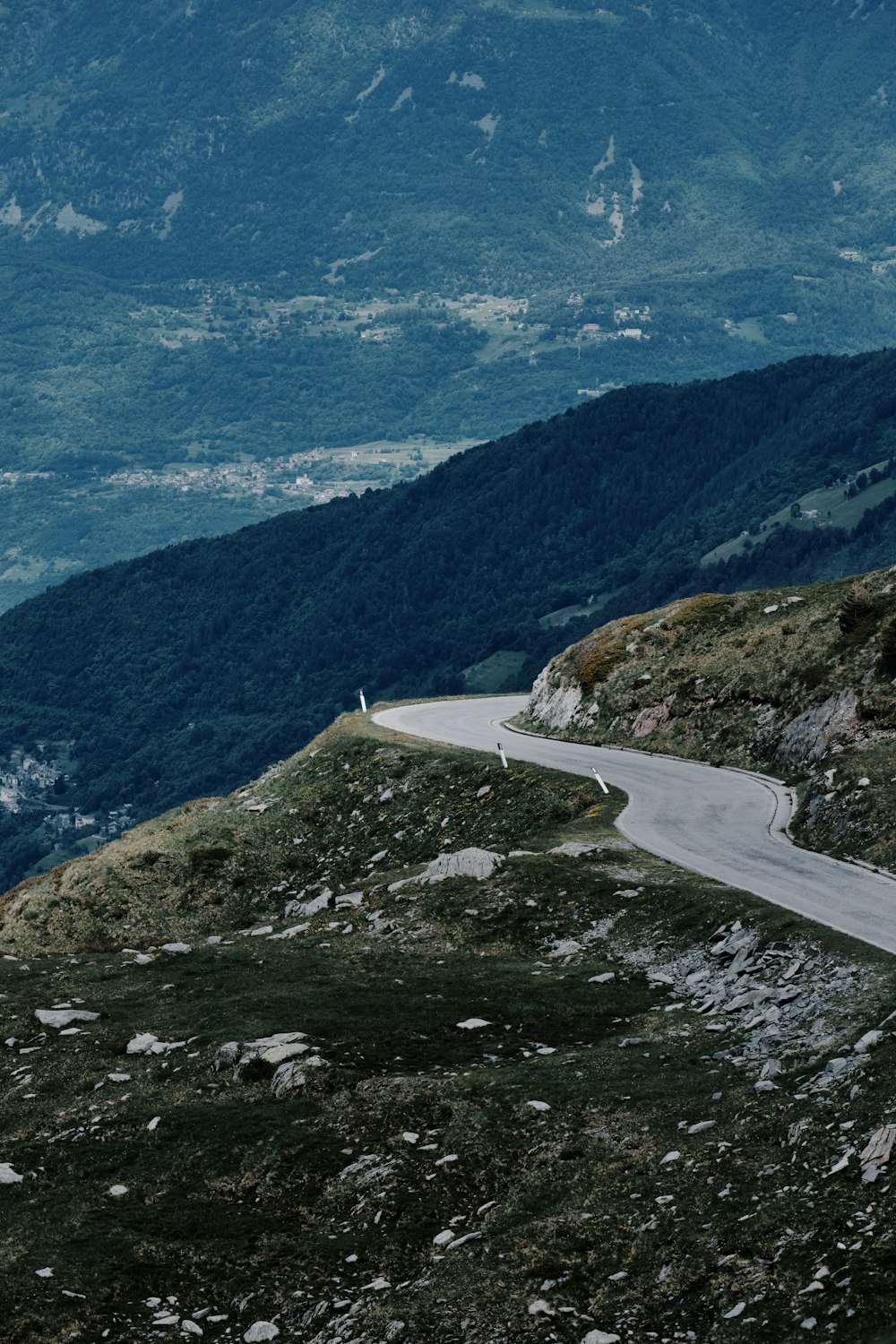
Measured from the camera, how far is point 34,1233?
25.2 metres

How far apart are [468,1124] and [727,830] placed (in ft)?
76.2

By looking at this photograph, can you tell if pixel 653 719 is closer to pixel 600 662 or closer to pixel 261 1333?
pixel 600 662

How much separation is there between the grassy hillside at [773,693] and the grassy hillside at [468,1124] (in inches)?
250

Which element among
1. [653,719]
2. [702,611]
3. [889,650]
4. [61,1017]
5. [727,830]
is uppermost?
[889,650]

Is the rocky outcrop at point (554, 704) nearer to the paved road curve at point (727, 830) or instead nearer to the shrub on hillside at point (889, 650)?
the paved road curve at point (727, 830)

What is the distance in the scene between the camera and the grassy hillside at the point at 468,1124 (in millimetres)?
21828

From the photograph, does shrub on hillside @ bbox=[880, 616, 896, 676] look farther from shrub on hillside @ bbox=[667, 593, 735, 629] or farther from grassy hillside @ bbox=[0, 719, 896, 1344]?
shrub on hillside @ bbox=[667, 593, 735, 629]

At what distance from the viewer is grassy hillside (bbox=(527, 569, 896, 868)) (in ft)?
153

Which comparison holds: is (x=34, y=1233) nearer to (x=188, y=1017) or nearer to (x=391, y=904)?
(x=188, y=1017)

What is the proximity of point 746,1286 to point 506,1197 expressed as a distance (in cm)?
519

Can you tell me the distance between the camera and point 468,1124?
27.3 meters

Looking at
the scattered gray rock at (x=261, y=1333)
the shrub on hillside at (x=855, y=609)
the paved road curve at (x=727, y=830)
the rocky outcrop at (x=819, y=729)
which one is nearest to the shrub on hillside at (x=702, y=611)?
the paved road curve at (x=727, y=830)

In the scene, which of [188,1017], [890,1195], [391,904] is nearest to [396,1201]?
[890,1195]

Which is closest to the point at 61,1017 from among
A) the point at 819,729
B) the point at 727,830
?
the point at 727,830
